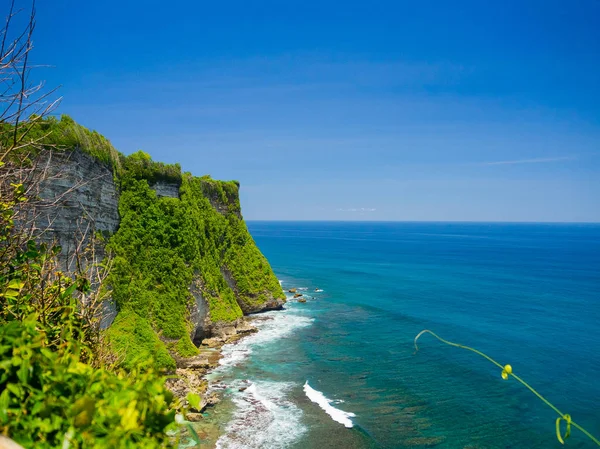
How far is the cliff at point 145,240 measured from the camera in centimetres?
2622

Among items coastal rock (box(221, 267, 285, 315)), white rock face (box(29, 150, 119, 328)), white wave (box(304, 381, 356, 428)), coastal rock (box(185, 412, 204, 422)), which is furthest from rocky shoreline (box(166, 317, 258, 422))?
white wave (box(304, 381, 356, 428))

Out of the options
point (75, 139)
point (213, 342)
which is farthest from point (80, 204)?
point (213, 342)

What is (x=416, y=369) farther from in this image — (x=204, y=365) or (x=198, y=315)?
(x=198, y=315)

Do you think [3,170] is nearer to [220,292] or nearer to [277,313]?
[220,292]

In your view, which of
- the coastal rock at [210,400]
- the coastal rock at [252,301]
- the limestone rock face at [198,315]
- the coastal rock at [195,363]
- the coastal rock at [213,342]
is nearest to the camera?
the coastal rock at [210,400]

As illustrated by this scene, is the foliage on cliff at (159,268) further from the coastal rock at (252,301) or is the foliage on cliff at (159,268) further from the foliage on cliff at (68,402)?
the foliage on cliff at (68,402)

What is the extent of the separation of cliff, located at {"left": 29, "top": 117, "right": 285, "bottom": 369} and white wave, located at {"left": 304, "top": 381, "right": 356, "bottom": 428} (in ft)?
33.1

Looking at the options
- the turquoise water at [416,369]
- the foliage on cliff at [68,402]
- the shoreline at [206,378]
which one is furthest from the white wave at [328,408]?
the foliage on cliff at [68,402]

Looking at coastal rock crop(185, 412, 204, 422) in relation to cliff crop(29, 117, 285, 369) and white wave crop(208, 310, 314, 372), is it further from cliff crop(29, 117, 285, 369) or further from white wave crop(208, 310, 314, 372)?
white wave crop(208, 310, 314, 372)

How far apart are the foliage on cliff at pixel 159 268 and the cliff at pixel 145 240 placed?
77 mm

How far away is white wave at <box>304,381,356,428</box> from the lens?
27484mm

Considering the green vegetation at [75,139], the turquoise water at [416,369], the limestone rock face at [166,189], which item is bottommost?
the turquoise water at [416,369]

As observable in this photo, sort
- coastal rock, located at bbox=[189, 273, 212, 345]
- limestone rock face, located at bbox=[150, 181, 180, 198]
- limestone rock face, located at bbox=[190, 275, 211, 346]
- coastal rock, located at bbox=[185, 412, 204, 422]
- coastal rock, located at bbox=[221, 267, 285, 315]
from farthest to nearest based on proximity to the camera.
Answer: coastal rock, located at bbox=[221, 267, 285, 315], limestone rock face, located at bbox=[190, 275, 211, 346], coastal rock, located at bbox=[189, 273, 212, 345], limestone rock face, located at bbox=[150, 181, 180, 198], coastal rock, located at bbox=[185, 412, 204, 422]

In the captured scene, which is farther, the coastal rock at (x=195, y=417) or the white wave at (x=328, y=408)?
the white wave at (x=328, y=408)
